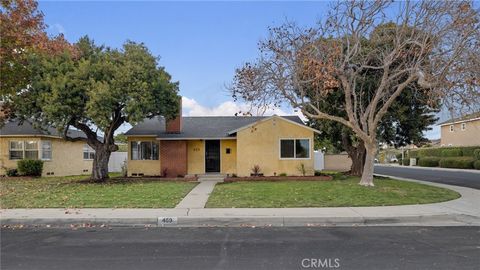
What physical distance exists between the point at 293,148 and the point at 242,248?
16283 millimetres

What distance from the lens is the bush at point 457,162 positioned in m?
38.1

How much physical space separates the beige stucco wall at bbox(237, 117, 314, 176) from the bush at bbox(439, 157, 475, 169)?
22.0 meters

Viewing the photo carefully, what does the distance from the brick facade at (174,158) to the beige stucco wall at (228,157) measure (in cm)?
225

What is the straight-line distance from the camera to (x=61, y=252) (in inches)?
299

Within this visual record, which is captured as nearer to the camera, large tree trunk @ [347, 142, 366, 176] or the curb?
the curb

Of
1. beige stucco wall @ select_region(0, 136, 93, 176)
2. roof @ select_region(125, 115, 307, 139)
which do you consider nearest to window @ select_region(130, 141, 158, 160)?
roof @ select_region(125, 115, 307, 139)

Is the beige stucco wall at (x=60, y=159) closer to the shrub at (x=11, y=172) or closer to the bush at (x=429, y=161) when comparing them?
the shrub at (x=11, y=172)

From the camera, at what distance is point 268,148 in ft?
77.7

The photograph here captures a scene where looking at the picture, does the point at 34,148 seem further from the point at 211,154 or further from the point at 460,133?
the point at 460,133

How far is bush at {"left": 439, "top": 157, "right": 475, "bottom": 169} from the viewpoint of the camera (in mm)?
38094

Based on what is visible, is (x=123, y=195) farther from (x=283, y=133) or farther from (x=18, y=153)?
(x=18, y=153)

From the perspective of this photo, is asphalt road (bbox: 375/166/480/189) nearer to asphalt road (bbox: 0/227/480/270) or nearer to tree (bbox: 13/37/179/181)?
asphalt road (bbox: 0/227/480/270)

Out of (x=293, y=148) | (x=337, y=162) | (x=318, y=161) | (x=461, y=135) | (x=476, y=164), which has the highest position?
(x=461, y=135)

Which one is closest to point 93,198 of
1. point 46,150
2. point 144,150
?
point 144,150
